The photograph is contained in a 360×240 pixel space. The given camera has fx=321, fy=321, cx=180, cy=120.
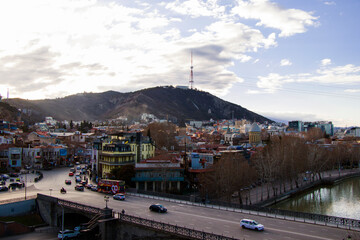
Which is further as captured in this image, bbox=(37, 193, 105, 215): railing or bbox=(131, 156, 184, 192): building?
bbox=(131, 156, 184, 192): building

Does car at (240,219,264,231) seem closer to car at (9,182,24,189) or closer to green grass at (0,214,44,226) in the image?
green grass at (0,214,44,226)

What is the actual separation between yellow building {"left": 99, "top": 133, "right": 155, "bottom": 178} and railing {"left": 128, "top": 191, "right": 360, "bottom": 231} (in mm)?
11402

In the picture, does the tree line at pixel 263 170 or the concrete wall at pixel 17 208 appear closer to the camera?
the concrete wall at pixel 17 208

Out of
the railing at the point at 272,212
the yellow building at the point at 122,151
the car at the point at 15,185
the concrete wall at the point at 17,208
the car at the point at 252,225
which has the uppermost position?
the yellow building at the point at 122,151

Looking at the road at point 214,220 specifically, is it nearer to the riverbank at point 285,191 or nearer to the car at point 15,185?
the car at point 15,185

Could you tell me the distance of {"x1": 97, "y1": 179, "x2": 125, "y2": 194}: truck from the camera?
3578cm

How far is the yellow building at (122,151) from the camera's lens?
45.4 m

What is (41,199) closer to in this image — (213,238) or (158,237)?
(158,237)

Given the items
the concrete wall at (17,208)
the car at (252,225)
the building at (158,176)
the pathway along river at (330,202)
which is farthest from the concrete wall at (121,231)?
the pathway along river at (330,202)

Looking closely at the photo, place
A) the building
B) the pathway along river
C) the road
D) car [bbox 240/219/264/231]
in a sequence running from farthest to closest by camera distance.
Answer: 1. the building
2. the pathway along river
3. car [bbox 240/219/264/231]
4. the road

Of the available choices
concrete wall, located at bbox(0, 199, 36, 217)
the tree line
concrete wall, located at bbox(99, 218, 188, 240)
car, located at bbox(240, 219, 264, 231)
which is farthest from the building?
car, located at bbox(240, 219, 264, 231)

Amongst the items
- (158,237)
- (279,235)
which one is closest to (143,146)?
(158,237)

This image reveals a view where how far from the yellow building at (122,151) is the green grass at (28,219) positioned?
1204cm

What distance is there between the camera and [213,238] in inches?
712
